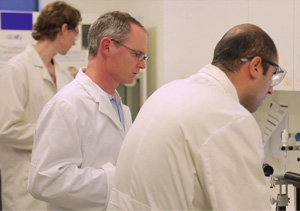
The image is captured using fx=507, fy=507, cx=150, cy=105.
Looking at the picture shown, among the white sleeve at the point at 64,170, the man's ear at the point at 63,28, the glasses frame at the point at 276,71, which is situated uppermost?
the man's ear at the point at 63,28

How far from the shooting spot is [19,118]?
2.40 metres

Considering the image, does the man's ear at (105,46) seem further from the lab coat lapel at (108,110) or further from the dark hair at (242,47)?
the dark hair at (242,47)

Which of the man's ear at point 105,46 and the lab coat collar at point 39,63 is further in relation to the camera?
the lab coat collar at point 39,63

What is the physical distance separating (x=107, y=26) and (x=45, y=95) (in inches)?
32.3

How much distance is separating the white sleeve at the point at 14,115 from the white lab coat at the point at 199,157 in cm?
123

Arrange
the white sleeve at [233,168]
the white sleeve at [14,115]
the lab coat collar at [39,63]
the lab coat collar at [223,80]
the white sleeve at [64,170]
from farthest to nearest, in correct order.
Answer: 1. the lab coat collar at [39,63]
2. the white sleeve at [14,115]
3. the white sleeve at [64,170]
4. the lab coat collar at [223,80]
5. the white sleeve at [233,168]

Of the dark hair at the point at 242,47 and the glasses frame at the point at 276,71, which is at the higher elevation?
the dark hair at the point at 242,47

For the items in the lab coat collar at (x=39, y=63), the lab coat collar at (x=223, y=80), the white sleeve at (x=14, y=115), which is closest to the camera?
the lab coat collar at (x=223, y=80)

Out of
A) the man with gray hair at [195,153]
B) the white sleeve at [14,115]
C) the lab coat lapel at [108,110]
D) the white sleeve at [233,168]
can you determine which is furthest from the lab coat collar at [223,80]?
the white sleeve at [14,115]

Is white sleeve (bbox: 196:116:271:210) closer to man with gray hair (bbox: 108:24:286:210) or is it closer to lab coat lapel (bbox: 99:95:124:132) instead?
man with gray hair (bbox: 108:24:286:210)

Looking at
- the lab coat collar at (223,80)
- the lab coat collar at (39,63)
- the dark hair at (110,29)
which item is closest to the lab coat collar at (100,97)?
the dark hair at (110,29)

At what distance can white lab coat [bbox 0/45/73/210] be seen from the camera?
2.38 m

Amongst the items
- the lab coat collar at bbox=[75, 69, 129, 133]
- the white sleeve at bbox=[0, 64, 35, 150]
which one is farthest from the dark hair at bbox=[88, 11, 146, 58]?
the white sleeve at bbox=[0, 64, 35, 150]

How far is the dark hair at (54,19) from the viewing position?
2.56 meters
